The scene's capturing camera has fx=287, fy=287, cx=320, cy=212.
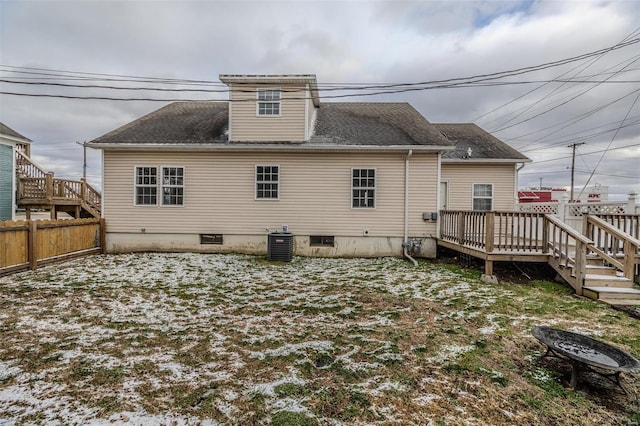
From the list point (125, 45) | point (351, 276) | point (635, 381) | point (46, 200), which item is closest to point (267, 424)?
point (635, 381)

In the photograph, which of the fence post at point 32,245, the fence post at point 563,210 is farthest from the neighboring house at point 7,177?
the fence post at point 563,210

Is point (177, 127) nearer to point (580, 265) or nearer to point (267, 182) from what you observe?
point (267, 182)

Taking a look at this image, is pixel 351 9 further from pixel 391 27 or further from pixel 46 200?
pixel 46 200

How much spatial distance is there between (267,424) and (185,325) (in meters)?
2.56

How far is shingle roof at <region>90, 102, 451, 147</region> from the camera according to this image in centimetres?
962

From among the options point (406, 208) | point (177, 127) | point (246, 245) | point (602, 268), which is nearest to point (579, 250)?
point (602, 268)

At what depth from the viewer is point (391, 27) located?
34.2 ft

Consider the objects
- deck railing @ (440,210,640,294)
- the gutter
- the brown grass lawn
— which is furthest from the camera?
the gutter

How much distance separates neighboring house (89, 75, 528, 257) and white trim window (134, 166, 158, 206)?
0.03 metres

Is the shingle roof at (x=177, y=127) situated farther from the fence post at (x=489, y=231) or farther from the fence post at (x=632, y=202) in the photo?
the fence post at (x=632, y=202)

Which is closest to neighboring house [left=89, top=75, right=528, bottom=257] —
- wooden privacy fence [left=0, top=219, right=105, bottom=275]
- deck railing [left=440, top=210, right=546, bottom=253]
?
wooden privacy fence [left=0, top=219, right=105, bottom=275]

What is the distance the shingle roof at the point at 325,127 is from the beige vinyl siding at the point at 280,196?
1.62 ft

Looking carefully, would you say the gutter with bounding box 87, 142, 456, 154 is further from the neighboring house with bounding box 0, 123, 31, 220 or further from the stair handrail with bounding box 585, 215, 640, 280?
the neighboring house with bounding box 0, 123, 31, 220

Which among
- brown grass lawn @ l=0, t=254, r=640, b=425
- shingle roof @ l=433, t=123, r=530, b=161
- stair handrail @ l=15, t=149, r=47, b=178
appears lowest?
brown grass lawn @ l=0, t=254, r=640, b=425
